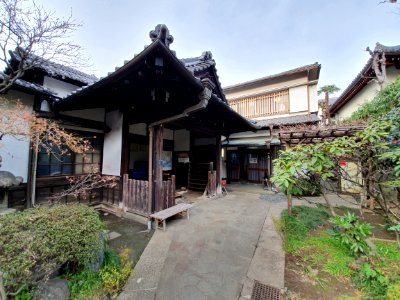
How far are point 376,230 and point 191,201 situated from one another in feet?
19.7

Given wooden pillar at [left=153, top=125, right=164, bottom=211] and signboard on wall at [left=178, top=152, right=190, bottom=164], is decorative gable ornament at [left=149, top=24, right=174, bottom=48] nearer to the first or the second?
wooden pillar at [left=153, top=125, right=164, bottom=211]

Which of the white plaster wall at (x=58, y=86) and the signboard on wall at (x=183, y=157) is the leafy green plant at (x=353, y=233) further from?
the white plaster wall at (x=58, y=86)

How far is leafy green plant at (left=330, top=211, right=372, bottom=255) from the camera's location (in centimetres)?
362

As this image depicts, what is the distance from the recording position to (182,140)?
10172 millimetres

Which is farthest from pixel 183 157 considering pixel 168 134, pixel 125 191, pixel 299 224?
pixel 299 224

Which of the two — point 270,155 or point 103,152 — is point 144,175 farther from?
point 270,155

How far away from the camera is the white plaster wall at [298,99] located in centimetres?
1241

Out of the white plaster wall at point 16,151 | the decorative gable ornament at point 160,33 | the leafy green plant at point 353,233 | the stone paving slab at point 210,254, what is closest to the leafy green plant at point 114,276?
the stone paving slab at point 210,254

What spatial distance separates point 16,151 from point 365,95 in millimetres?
17076

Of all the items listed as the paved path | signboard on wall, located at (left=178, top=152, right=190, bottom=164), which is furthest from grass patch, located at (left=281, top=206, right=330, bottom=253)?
signboard on wall, located at (left=178, top=152, right=190, bottom=164)

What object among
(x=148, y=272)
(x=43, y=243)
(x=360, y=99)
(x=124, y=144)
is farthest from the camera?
(x=360, y=99)

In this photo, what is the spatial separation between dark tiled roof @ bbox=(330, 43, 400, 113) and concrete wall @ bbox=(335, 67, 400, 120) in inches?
10.8

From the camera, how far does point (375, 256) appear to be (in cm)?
341

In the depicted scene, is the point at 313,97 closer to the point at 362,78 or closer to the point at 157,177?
the point at 362,78
